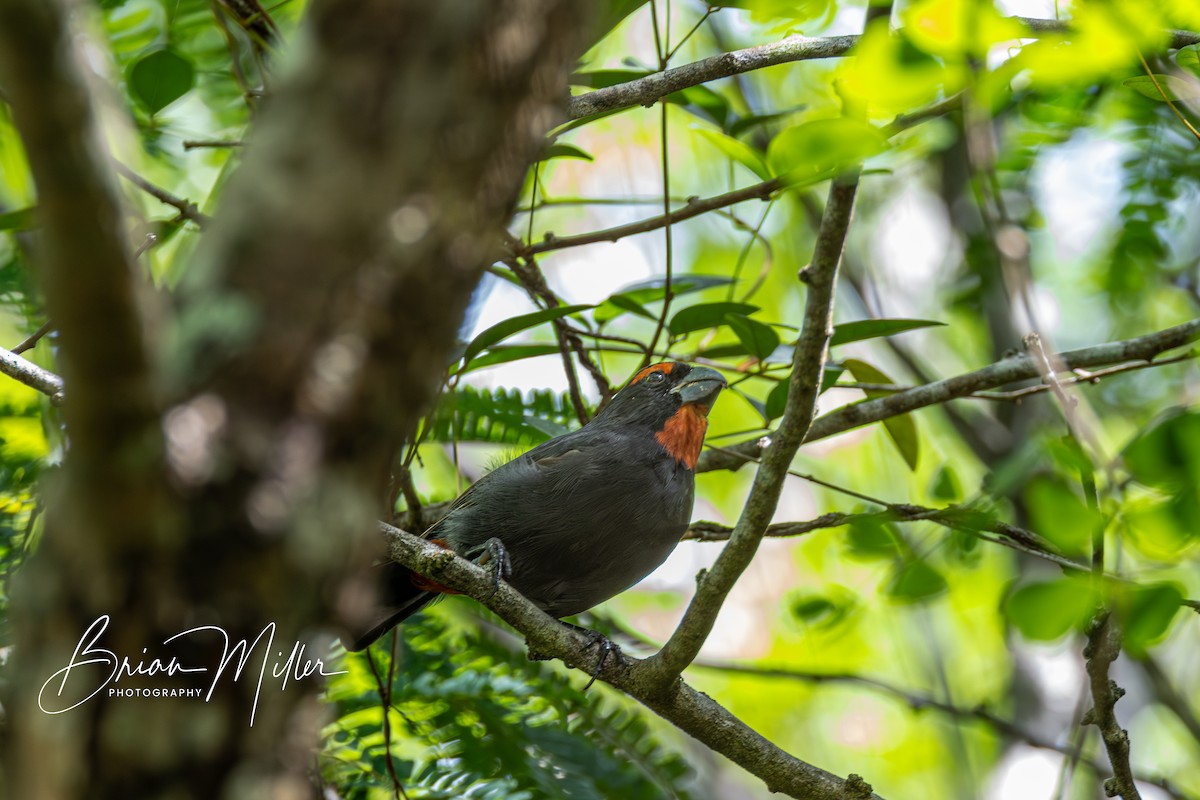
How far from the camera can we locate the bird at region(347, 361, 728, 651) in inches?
175

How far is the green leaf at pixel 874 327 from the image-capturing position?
385 centimetres

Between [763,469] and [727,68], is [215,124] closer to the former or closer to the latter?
[727,68]

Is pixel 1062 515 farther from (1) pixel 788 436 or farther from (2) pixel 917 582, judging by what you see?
(2) pixel 917 582

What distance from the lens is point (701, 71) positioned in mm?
3613

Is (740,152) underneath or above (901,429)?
above

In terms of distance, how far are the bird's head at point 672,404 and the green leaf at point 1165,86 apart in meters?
2.13

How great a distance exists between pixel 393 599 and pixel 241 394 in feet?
11.3

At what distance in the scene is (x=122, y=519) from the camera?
1.19 meters

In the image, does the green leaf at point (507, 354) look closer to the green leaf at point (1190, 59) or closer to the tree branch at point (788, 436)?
the tree branch at point (788, 436)

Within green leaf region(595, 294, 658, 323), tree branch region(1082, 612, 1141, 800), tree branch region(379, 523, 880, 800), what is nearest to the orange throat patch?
green leaf region(595, 294, 658, 323)

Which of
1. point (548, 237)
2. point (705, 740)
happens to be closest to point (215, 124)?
point (548, 237)

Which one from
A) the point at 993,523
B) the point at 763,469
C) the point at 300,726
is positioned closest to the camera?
the point at 300,726

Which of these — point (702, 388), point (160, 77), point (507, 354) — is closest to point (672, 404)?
point (702, 388)

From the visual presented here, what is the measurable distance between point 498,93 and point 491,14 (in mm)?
97
